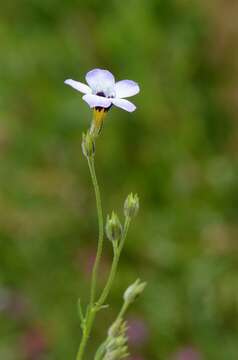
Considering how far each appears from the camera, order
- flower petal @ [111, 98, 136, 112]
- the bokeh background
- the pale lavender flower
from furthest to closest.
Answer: the bokeh background < the pale lavender flower < flower petal @ [111, 98, 136, 112]

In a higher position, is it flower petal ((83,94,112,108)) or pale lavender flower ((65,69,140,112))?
pale lavender flower ((65,69,140,112))

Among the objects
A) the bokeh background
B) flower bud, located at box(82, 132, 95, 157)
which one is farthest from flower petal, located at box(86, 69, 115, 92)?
the bokeh background

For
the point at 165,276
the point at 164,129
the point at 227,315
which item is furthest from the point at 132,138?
the point at 227,315

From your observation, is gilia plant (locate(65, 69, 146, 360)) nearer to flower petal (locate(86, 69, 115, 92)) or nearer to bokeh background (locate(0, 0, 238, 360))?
flower petal (locate(86, 69, 115, 92))

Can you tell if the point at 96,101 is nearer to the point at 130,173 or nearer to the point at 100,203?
the point at 100,203

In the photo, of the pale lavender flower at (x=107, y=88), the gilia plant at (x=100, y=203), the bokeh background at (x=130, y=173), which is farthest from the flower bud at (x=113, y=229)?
the bokeh background at (x=130, y=173)

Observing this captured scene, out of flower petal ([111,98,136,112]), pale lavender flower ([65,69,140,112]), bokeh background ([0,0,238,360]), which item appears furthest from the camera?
bokeh background ([0,0,238,360])

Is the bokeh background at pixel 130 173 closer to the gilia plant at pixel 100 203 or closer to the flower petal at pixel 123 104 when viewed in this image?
the gilia plant at pixel 100 203
